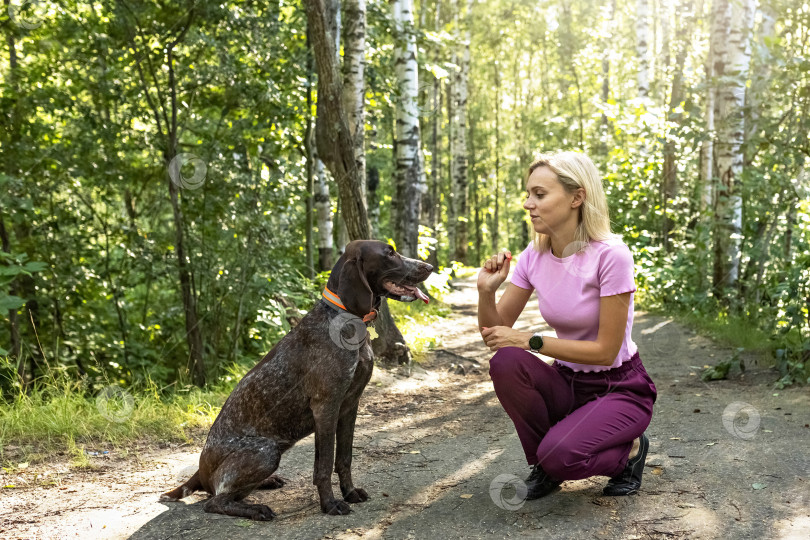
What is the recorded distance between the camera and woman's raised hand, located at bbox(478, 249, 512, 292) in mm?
3758

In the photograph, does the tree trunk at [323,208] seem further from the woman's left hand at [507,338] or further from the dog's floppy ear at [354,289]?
the woman's left hand at [507,338]

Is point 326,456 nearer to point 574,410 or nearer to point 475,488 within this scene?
point 475,488

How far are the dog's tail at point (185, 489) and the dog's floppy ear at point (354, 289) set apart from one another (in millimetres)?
1357

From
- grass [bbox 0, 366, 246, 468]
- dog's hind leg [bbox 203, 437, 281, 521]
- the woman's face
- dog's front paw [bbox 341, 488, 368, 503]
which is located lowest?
grass [bbox 0, 366, 246, 468]

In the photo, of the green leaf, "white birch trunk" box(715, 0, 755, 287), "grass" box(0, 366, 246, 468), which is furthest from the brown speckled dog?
"white birch trunk" box(715, 0, 755, 287)

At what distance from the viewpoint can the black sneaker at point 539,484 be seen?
12.1ft

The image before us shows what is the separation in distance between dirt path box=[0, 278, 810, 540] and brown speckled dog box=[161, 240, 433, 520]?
163 millimetres

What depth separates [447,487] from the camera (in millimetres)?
4031

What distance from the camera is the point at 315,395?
3.62 metres

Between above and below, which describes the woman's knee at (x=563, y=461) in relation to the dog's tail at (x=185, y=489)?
above

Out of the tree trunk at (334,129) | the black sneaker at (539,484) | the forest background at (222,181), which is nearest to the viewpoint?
the black sneaker at (539,484)

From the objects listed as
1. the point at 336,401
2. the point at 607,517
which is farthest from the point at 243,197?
the point at 607,517

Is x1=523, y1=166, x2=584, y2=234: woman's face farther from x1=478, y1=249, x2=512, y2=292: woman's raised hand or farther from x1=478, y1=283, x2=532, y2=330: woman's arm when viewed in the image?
x1=478, y1=283, x2=532, y2=330: woman's arm

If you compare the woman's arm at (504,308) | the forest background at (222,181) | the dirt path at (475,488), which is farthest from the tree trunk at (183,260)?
the woman's arm at (504,308)
